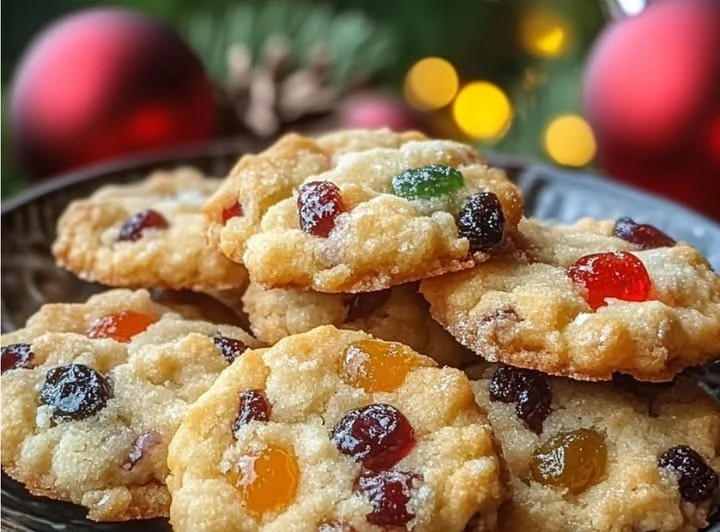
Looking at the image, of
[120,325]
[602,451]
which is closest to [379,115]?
[120,325]

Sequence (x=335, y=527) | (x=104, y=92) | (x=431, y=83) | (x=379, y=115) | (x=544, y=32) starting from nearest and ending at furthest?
(x=335, y=527)
(x=104, y=92)
(x=379, y=115)
(x=544, y=32)
(x=431, y=83)

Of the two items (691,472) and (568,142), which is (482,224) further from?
(568,142)

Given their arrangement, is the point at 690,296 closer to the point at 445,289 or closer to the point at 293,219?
the point at 445,289

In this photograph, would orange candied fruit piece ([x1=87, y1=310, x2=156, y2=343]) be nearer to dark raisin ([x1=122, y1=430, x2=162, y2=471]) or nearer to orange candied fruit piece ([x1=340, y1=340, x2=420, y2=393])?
dark raisin ([x1=122, y1=430, x2=162, y2=471])

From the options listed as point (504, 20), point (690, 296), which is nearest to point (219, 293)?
point (690, 296)

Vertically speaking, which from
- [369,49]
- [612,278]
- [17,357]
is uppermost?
[612,278]

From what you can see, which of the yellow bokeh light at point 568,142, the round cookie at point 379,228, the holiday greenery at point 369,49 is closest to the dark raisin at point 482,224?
the round cookie at point 379,228
